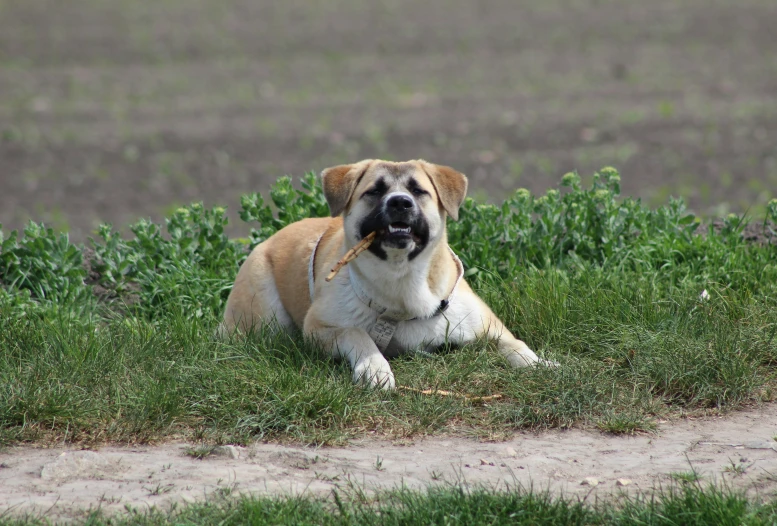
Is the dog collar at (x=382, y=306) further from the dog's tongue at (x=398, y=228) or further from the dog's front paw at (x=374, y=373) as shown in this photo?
the dog's tongue at (x=398, y=228)

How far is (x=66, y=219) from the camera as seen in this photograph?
10.3 meters

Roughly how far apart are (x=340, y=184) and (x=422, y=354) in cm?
106

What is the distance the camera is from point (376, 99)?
52.1ft

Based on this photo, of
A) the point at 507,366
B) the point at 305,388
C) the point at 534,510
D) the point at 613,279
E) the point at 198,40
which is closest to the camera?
the point at 534,510

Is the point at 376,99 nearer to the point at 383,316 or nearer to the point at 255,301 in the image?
the point at 255,301

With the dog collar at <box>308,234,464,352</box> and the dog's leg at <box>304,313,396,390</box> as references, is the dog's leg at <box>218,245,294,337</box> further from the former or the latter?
the dog collar at <box>308,234,464,352</box>

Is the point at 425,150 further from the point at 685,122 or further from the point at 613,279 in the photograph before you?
the point at 613,279

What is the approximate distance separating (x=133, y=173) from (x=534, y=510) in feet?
30.8

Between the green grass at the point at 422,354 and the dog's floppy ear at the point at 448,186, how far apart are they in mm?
805

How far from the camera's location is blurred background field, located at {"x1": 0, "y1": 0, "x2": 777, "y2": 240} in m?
11.6

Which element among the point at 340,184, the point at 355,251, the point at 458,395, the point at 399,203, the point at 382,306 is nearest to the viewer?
the point at 458,395

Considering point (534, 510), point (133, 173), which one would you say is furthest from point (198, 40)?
point (534, 510)

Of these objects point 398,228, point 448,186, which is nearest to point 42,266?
point 398,228

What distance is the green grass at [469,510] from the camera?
367 centimetres
